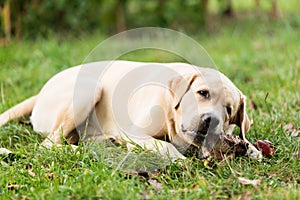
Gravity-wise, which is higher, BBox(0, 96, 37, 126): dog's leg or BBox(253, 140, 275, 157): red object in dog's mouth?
BBox(0, 96, 37, 126): dog's leg

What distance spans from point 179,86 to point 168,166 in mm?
602

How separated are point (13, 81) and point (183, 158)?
10.4ft

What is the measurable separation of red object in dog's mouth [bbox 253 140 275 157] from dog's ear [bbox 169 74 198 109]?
0.69m

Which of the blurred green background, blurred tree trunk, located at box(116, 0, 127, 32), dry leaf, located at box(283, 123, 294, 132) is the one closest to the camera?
dry leaf, located at box(283, 123, 294, 132)

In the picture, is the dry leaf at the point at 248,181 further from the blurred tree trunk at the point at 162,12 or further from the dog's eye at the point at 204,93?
the blurred tree trunk at the point at 162,12

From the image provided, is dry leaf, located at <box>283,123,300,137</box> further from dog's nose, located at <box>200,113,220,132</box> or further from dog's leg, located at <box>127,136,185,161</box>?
dog's leg, located at <box>127,136,185,161</box>

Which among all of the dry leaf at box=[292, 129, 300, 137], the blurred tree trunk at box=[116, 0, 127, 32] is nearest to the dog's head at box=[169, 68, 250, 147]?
the dry leaf at box=[292, 129, 300, 137]

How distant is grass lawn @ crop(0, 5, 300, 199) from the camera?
3.12 metres

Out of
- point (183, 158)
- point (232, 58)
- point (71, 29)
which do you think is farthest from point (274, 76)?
point (71, 29)

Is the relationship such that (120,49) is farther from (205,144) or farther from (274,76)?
(205,144)

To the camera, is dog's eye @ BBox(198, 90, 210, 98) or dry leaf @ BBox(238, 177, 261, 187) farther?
dog's eye @ BBox(198, 90, 210, 98)

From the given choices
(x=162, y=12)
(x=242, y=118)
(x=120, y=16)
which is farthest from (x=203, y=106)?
(x=162, y=12)

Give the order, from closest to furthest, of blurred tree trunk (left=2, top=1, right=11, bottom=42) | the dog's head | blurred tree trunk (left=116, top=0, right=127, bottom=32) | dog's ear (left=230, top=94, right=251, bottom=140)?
the dog's head, dog's ear (left=230, top=94, right=251, bottom=140), blurred tree trunk (left=2, top=1, right=11, bottom=42), blurred tree trunk (left=116, top=0, right=127, bottom=32)

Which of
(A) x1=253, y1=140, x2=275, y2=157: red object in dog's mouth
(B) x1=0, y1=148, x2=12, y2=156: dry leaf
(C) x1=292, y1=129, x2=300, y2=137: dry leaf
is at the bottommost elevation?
(C) x1=292, y1=129, x2=300, y2=137: dry leaf
